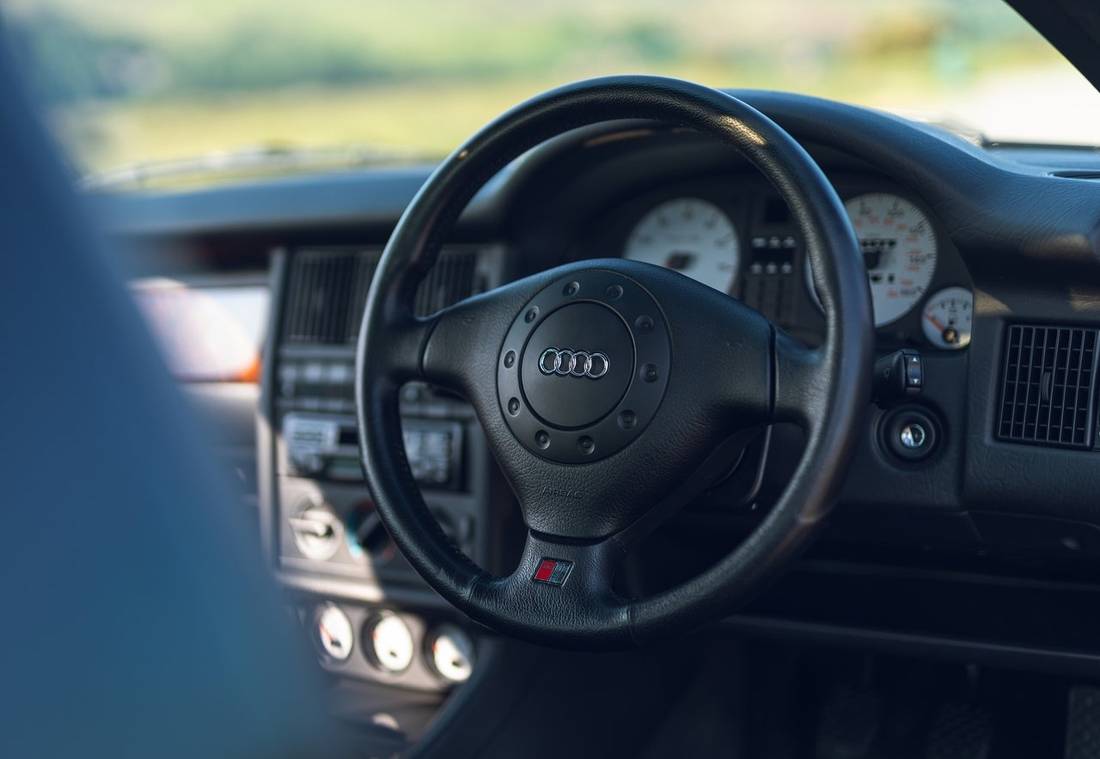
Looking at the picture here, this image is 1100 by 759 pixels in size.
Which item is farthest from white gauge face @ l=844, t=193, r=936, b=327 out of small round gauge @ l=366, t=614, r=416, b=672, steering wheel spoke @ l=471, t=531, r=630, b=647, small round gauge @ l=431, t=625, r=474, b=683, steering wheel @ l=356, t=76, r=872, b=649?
small round gauge @ l=366, t=614, r=416, b=672

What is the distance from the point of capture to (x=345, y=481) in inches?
89.4

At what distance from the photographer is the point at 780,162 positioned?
4.55 ft

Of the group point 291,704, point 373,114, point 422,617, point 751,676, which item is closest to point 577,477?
point 291,704

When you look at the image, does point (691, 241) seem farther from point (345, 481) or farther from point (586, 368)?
point (345, 481)

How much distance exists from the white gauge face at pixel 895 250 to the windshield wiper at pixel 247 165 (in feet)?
→ 3.77

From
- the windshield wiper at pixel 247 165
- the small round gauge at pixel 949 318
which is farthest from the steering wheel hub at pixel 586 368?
the windshield wiper at pixel 247 165

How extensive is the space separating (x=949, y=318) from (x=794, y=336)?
0.24 metres

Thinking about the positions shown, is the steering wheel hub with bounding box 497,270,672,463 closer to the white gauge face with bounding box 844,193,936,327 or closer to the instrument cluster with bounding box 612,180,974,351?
the instrument cluster with bounding box 612,180,974,351

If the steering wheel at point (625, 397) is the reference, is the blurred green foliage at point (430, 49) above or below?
above

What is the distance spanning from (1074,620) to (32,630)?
1.64 metres

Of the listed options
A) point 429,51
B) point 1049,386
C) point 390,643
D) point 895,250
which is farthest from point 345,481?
point 429,51

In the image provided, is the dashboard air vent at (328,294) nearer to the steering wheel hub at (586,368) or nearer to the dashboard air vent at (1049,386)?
the steering wheel hub at (586,368)

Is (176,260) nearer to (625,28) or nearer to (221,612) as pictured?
(221,612)

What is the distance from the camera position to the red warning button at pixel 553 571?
4.83ft
